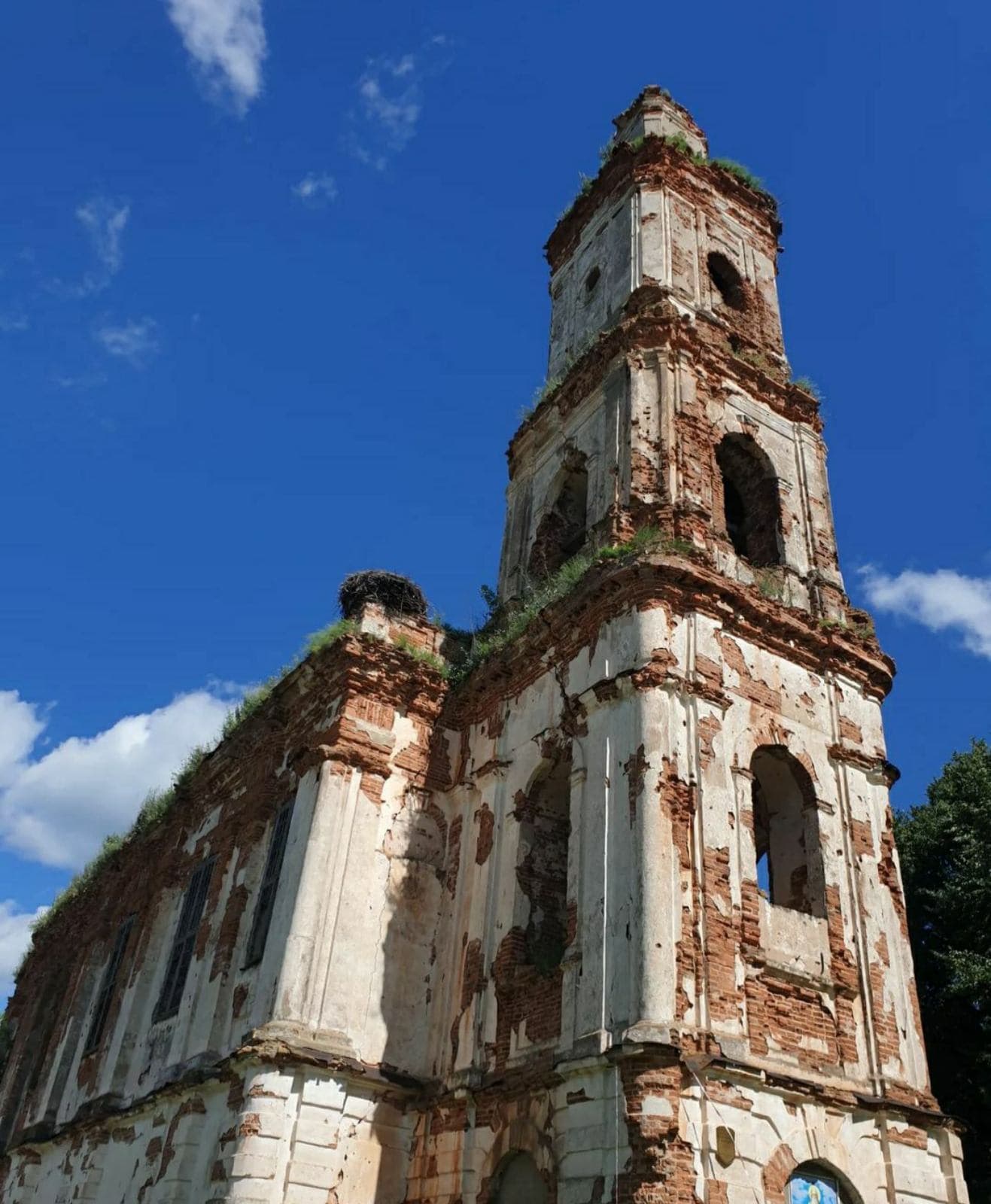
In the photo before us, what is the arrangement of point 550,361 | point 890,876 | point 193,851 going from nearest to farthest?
1. point 890,876
2. point 193,851
3. point 550,361

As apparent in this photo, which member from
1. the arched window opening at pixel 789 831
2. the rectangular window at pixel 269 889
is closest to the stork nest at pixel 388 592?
the rectangular window at pixel 269 889

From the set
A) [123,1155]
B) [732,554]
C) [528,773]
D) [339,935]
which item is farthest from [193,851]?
[732,554]

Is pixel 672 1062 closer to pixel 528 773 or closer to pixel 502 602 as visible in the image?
pixel 528 773

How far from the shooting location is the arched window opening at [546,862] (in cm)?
1135

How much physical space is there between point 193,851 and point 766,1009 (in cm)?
1007

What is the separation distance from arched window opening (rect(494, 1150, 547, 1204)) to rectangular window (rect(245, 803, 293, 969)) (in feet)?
13.1

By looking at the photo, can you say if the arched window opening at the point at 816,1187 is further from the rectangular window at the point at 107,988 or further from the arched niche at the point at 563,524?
the rectangular window at the point at 107,988

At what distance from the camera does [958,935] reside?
14.8 m

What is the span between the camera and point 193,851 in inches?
659

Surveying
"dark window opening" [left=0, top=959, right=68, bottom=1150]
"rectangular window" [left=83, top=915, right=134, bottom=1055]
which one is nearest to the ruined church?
"rectangular window" [left=83, top=915, right=134, bottom=1055]

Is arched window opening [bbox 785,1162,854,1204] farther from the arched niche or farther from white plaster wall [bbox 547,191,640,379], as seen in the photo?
white plaster wall [bbox 547,191,640,379]

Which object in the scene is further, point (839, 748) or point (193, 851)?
point (193, 851)

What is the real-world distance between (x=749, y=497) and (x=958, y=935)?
669cm

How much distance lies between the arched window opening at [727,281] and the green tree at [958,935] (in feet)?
27.0
